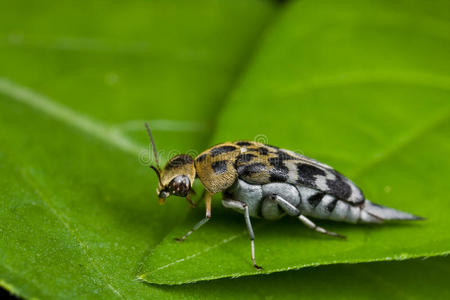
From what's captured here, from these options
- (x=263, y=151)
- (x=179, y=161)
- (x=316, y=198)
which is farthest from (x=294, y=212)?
(x=179, y=161)

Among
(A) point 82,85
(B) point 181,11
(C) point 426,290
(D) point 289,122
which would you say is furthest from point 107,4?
(C) point 426,290

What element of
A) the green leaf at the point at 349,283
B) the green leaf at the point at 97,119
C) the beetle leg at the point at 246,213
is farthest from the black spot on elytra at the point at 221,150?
the green leaf at the point at 349,283

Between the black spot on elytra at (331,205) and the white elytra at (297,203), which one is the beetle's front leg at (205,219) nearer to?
the white elytra at (297,203)

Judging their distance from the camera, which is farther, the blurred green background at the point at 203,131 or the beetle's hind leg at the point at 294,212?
the beetle's hind leg at the point at 294,212

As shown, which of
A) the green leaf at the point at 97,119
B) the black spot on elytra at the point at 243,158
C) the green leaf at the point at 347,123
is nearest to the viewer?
the green leaf at the point at 97,119

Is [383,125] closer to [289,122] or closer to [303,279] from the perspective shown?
[289,122]

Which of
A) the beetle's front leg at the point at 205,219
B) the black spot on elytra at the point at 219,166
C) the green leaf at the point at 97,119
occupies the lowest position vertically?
the green leaf at the point at 97,119
